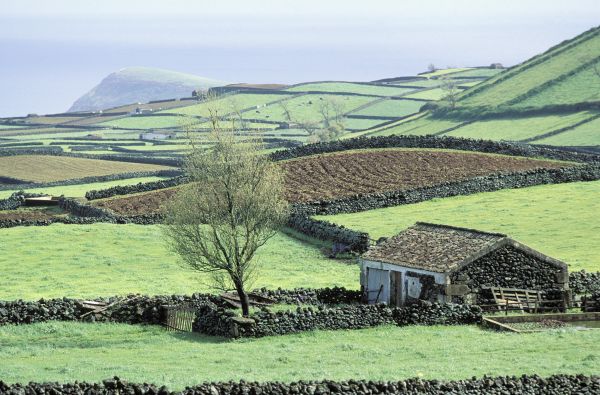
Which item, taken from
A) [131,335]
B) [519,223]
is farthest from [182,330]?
[519,223]

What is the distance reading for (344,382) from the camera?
32.1 m

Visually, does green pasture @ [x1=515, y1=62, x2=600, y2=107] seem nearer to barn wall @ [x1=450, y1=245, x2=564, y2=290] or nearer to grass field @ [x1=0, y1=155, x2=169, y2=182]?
grass field @ [x1=0, y1=155, x2=169, y2=182]

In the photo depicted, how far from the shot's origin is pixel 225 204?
52500 millimetres

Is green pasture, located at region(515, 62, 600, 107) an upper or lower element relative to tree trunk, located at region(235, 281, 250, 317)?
upper

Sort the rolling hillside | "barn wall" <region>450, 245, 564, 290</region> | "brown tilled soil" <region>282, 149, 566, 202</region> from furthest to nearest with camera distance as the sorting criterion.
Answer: the rolling hillside
"brown tilled soil" <region>282, 149, 566, 202</region>
"barn wall" <region>450, 245, 564, 290</region>

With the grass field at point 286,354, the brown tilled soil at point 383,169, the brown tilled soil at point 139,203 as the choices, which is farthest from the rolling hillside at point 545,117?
the grass field at point 286,354


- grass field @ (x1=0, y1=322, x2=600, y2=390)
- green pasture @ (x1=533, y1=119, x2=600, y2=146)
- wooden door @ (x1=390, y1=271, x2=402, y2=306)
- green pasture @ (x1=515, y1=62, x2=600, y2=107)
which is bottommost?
grass field @ (x1=0, y1=322, x2=600, y2=390)

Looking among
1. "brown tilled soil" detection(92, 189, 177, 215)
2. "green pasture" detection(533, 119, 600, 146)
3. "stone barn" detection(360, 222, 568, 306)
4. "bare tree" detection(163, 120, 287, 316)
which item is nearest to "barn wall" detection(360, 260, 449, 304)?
"stone barn" detection(360, 222, 568, 306)

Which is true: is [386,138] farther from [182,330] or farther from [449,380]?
[449,380]

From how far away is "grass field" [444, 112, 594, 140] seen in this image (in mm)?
170212

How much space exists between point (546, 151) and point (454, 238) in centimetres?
5978

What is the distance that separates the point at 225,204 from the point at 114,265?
733 inches

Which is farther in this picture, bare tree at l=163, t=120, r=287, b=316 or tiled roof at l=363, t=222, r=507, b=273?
tiled roof at l=363, t=222, r=507, b=273

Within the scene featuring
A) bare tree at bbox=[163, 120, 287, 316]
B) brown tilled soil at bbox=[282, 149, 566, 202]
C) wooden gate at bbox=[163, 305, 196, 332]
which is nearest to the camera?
wooden gate at bbox=[163, 305, 196, 332]
